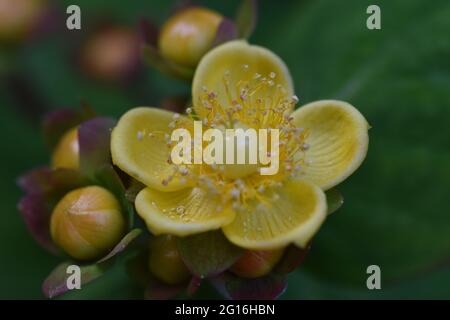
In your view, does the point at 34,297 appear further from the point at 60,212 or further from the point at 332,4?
the point at 332,4

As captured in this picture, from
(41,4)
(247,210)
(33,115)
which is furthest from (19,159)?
(247,210)

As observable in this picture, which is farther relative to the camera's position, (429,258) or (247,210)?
(429,258)

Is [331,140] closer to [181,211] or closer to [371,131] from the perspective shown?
[371,131]

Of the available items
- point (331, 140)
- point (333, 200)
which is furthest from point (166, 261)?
point (331, 140)

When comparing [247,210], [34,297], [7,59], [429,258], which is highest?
[7,59]

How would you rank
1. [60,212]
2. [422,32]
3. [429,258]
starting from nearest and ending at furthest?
[60,212] < [429,258] < [422,32]

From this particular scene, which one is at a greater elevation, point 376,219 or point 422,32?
point 422,32

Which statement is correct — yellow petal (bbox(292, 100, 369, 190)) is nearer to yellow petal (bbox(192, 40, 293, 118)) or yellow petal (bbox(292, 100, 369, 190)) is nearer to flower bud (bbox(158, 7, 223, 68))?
yellow petal (bbox(192, 40, 293, 118))

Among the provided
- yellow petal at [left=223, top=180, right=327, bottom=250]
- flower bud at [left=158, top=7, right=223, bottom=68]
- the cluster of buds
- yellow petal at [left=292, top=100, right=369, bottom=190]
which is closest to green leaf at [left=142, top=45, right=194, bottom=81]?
flower bud at [left=158, top=7, right=223, bottom=68]
